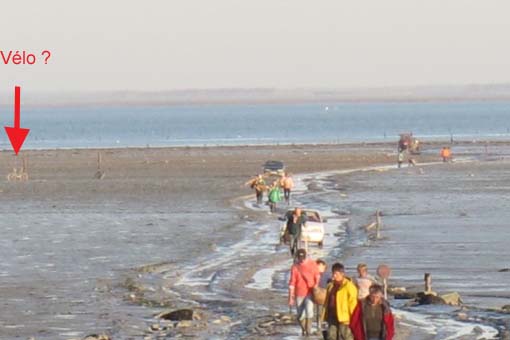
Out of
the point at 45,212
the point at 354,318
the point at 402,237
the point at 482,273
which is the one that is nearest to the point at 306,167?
the point at 45,212

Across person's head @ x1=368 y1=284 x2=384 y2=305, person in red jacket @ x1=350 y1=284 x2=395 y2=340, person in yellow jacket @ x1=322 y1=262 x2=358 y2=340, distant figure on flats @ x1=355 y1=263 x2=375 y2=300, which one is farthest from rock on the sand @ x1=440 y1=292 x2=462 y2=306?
person's head @ x1=368 y1=284 x2=384 y2=305

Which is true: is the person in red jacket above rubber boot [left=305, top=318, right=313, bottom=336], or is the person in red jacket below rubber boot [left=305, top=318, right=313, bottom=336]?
above

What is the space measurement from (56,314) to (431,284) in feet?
27.9

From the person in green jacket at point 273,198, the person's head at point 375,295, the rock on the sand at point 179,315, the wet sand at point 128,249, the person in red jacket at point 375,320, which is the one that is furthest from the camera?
the person in green jacket at point 273,198

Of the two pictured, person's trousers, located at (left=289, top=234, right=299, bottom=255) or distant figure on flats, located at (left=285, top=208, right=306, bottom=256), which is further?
person's trousers, located at (left=289, top=234, right=299, bottom=255)

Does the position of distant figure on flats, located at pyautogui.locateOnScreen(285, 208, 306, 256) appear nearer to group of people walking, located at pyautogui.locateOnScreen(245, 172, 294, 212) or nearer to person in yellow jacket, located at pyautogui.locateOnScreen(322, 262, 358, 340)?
person in yellow jacket, located at pyautogui.locateOnScreen(322, 262, 358, 340)

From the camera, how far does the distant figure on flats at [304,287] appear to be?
23.8m

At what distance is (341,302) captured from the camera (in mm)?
20906

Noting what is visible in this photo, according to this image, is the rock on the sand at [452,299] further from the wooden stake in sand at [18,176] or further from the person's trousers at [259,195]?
the wooden stake in sand at [18,176]

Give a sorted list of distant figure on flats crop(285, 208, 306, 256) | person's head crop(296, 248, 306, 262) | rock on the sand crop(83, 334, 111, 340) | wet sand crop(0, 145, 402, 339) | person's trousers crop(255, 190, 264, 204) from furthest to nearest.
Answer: person's trousers crop(255, 190, 264, 204) → distant figure on flats crop(285, 208, 306, 256) → wet sand crop(0, 145, 402, 339) → person's head crop(296, 248, 306, 262) → rock on the sand crop(83, 334, 111, 340)

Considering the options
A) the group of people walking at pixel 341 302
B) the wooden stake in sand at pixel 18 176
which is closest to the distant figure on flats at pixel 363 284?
the group of people walking at pixel 341 302

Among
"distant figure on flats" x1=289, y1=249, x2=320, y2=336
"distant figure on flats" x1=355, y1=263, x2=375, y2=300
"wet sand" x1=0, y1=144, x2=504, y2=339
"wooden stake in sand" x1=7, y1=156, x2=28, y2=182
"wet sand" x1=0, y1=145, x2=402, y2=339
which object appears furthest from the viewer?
"wooden stake in sand" x1=7, y1=156, x2=28, y2=182

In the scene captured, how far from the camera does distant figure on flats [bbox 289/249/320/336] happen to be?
2380cm

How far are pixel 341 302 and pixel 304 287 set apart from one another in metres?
3.19
